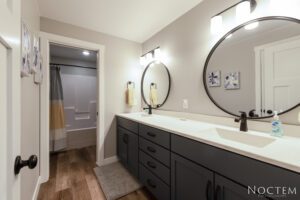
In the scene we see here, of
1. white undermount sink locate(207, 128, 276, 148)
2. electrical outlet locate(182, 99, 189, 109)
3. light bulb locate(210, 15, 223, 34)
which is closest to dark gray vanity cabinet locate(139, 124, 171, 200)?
white undermount sink locate(207, 128, 276, 148)

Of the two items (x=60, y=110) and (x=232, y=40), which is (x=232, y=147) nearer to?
(x=232, y=40)

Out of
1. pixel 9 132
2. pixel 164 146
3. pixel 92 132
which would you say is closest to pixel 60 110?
pixel 92 132

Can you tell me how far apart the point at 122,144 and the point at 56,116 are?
1.61m

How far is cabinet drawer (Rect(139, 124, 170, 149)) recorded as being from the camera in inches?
50.2

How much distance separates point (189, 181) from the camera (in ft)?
3.47

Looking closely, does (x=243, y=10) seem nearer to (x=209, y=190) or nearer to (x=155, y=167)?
(x=209, y=190)

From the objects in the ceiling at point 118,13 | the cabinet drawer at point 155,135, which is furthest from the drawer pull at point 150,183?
the ceiling at point 118,13

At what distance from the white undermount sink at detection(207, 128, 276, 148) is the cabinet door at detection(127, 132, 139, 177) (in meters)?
0.97

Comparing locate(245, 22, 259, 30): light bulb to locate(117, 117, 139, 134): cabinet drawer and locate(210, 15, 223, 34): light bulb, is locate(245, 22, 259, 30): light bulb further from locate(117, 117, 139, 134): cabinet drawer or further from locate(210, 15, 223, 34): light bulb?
locate(117, 117, 139, 134): cabinet drawer

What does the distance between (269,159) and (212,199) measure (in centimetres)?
45

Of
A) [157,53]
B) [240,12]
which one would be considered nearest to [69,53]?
[157,53]

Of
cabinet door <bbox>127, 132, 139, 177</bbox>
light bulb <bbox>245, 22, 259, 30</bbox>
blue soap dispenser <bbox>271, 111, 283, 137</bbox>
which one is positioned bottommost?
cabinet door <bbox>127, 132, 139, 177</bbox>

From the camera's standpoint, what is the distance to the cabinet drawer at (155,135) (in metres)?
1.27

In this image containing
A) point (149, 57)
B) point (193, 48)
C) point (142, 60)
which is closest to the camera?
point (193, 48)
